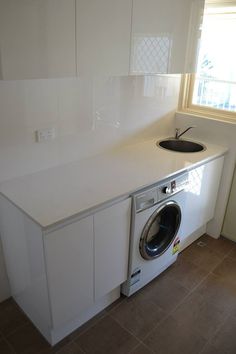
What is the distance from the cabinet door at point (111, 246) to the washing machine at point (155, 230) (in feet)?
0.18

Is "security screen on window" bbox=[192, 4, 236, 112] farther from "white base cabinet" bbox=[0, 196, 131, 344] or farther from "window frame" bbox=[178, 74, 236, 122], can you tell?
"white base cabinet" bbox=[0, 196, 131, 344]

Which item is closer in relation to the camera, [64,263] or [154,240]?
[64,263]

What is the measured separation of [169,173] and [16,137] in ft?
3.24

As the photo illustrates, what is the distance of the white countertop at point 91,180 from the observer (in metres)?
1.53

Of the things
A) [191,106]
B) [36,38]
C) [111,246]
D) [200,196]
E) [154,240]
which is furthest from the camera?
[191,106]

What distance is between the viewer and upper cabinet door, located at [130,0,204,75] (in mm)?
1713

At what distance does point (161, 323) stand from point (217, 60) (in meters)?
2.12

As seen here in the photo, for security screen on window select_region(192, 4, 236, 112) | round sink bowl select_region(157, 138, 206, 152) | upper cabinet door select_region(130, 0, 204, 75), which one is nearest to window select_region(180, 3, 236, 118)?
security screen on window select_region(192, 4, 236, 112)

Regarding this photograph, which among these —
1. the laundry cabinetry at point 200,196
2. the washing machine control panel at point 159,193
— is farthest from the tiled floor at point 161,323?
the washing machine control panel at point 159,193

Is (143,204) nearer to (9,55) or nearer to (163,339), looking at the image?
(163,339)

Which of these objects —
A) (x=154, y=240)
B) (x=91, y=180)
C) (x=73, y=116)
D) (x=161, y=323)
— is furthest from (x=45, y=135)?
(x=161, y=323)

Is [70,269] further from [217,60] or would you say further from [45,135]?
[217,60]

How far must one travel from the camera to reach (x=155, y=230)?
7.33ft

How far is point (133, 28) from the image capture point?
5.48 ft
